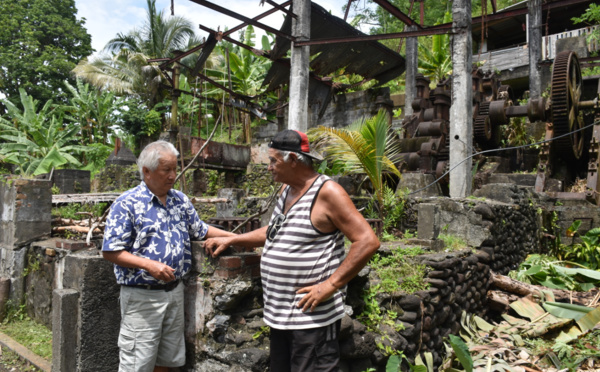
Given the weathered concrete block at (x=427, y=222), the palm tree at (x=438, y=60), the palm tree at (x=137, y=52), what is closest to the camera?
Answer: the weathered concrete block at (x=427, y=222)

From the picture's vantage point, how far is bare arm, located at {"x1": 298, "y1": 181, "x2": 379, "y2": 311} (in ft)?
7.50

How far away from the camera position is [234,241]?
9.52ft

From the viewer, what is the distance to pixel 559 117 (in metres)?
9.00

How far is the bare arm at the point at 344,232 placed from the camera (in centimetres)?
229

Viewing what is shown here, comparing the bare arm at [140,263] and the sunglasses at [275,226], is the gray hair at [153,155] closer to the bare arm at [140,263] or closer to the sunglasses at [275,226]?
the bare arm at [140,263]

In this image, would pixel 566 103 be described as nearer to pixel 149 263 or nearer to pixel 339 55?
pixel 339 55

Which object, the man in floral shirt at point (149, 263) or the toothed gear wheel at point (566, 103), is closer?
the man in floral shirt at point (149, 263)

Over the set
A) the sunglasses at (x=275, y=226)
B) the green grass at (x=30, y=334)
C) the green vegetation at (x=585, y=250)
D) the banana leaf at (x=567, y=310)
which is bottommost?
the green grass at (x=30, y=334)

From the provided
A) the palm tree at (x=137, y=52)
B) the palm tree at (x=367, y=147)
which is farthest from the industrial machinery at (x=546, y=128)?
the palm tree at (x=137, y=52)

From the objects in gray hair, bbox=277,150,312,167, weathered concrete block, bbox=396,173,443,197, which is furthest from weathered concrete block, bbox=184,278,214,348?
weathered concrete block, bbox=396,173,443,197

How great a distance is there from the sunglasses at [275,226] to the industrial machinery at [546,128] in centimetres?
712

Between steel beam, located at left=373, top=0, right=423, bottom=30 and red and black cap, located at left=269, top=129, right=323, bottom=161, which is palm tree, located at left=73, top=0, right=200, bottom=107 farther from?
red and black cap, located at left=269, top=129, right=323, bottom=161

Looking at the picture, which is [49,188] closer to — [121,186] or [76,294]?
[76,294]

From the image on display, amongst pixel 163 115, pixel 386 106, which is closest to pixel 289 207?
pixel 386 106
